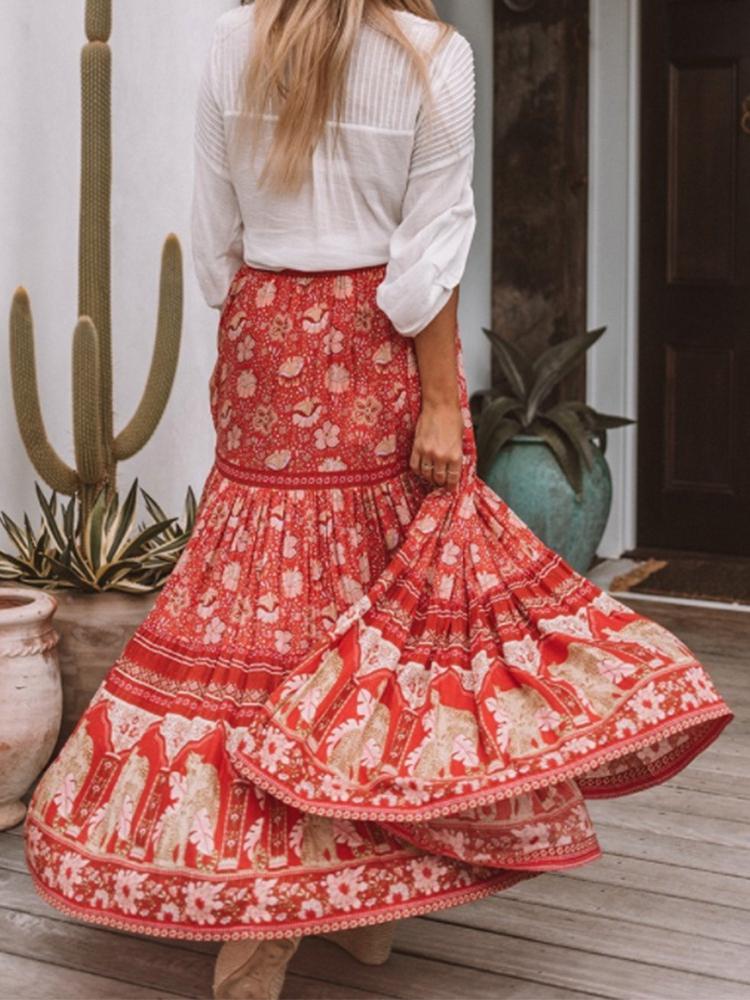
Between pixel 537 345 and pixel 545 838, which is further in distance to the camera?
pixel 537 345

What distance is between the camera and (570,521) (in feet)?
15.6

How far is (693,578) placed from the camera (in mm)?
5008

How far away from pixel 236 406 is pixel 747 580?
297 centimetres

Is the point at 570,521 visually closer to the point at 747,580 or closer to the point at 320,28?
the point at 747,580

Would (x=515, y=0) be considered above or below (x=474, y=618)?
above

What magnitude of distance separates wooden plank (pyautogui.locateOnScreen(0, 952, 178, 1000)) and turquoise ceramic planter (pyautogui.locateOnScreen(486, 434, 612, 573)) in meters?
2.52

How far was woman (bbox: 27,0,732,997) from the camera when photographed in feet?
7.02

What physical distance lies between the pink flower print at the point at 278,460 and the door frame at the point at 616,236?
2.97m

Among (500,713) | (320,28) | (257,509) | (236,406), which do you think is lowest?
(500,713)

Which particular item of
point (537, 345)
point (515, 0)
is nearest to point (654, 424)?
point (537, 345)

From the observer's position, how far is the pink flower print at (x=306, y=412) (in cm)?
229

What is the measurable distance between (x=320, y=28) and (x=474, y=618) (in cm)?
80

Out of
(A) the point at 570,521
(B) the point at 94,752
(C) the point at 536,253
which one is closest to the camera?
(B) the point at 94,752

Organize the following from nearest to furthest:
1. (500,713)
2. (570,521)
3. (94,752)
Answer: (500,713)
(94,752)
(570,521)
